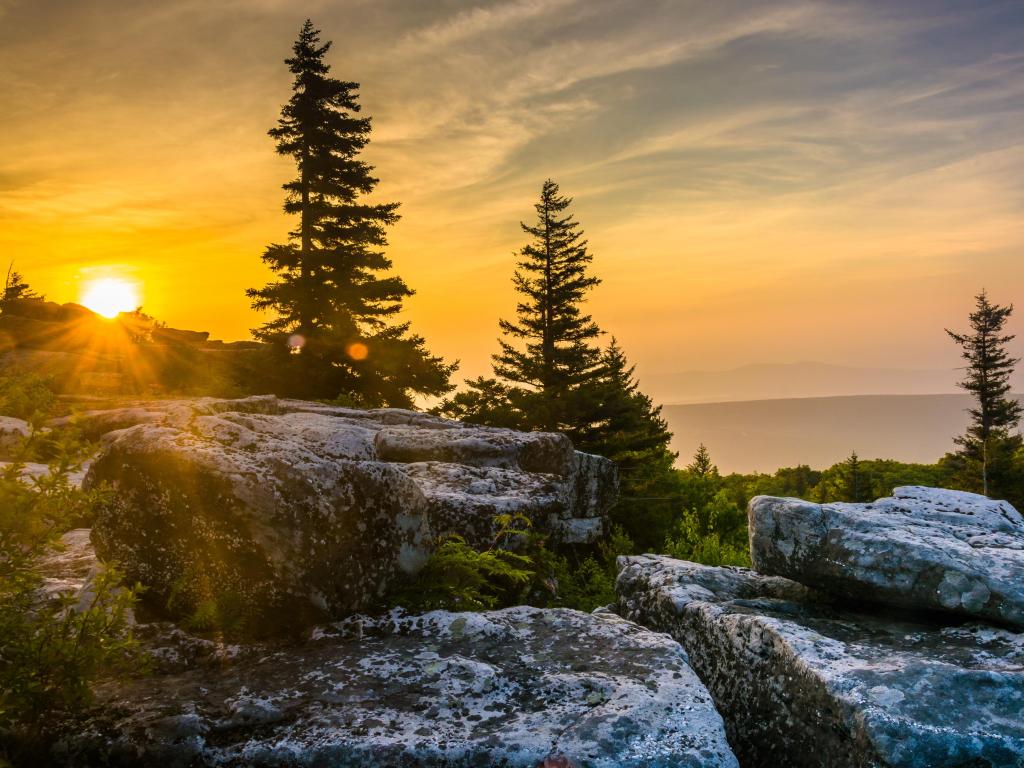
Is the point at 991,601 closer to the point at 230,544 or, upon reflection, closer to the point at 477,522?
the point at 477,522

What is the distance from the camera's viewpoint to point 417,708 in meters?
3.57

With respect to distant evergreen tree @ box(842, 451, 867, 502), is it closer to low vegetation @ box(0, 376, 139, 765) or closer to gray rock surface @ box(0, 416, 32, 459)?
gray rock surface @ box(0, 416, 32, 459)

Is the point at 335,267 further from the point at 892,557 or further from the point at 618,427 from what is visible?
the point at 892,557

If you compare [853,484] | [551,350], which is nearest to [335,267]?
[551,350]

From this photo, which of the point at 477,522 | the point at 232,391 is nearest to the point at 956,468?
the point at 232,391

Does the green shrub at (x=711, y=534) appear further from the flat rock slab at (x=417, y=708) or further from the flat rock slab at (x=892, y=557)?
the flat rock slab at (x=417, y=708)

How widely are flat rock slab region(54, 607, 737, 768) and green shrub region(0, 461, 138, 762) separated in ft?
0.78

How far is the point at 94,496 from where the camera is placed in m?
3.51

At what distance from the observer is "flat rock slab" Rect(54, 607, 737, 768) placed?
322 centimetres

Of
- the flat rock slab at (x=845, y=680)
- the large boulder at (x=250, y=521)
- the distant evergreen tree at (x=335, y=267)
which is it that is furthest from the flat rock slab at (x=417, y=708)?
the distant evergreen tree at (x=335, y=267)

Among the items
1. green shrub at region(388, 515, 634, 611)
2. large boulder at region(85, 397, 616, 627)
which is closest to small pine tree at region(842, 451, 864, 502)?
green shrub at region(388, 515, 634, 611)

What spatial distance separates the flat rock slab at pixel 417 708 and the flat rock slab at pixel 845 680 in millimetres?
987

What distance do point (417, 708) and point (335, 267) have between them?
3042 cm

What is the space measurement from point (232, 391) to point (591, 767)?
23337 mm
